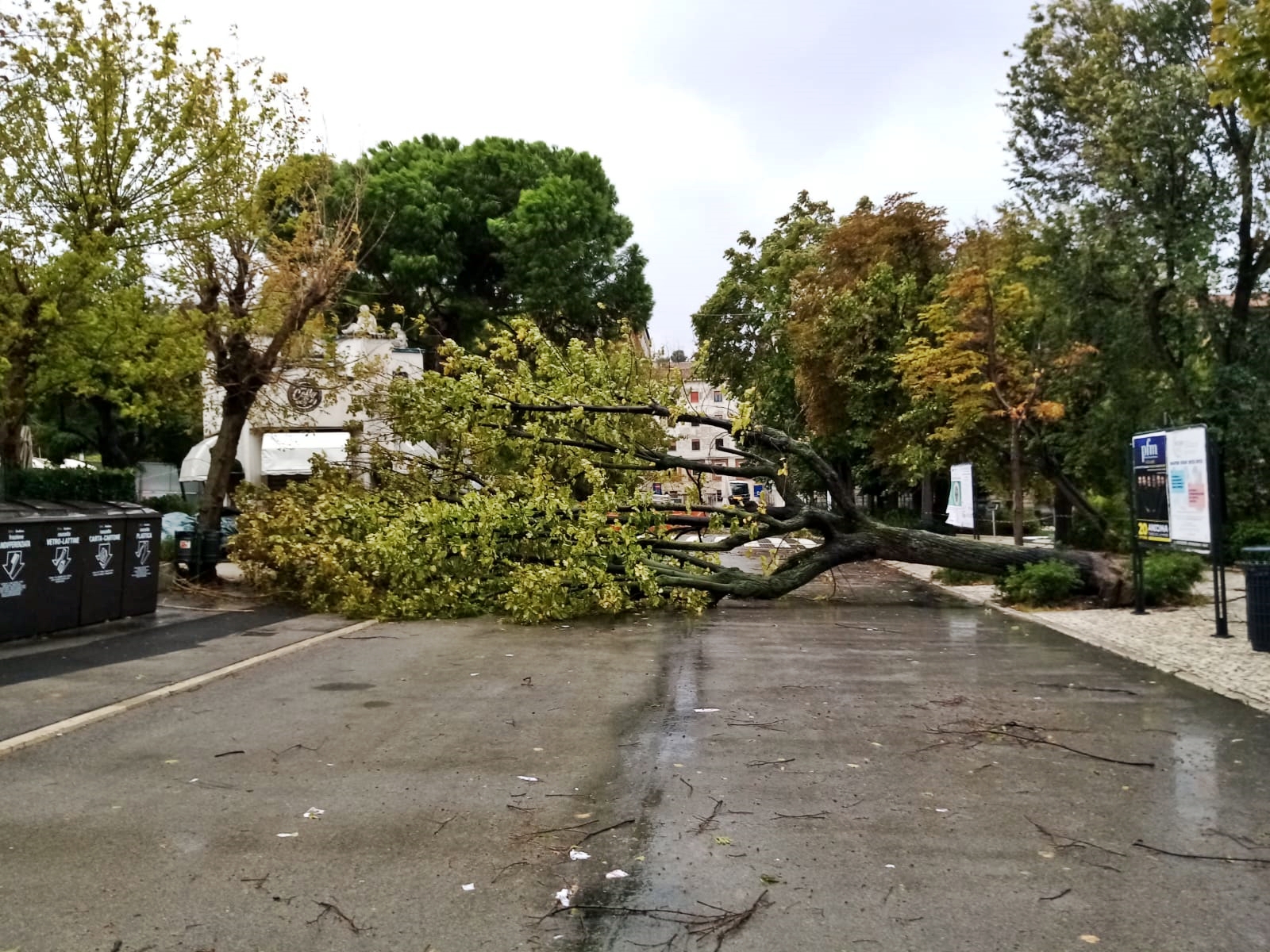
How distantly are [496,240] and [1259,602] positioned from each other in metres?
26.1

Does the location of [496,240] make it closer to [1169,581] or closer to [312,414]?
[312,414]

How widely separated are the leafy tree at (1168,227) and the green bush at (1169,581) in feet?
15.4

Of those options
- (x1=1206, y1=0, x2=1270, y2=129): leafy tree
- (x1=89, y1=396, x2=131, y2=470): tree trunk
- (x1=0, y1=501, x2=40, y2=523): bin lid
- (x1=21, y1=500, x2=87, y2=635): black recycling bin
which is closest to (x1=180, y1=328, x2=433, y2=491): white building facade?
(x1=21, y1=500, x2=87, y2=635): black recycling bin

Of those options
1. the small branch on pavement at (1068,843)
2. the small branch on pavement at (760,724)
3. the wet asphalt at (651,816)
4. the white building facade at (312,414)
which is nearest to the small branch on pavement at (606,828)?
the wet asphalt at (651,816)

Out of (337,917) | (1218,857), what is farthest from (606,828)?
(1218,857)

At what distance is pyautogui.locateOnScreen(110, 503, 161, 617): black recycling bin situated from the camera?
1286cm

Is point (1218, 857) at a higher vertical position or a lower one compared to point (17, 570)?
lower

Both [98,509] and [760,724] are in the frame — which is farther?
[98,509]

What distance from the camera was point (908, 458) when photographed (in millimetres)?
26250

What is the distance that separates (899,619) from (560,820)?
368 inches

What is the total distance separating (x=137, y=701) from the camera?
8.15m

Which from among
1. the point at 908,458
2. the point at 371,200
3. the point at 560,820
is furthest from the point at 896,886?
the point at 371,200

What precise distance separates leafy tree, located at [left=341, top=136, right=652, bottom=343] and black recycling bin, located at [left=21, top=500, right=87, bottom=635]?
18745 mm

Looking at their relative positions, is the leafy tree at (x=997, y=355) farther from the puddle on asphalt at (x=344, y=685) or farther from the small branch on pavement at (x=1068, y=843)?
the small branch on pavement at (x=1068, y=843)
